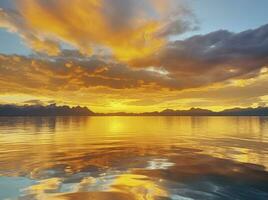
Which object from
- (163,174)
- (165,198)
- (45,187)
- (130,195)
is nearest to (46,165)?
(45,187)

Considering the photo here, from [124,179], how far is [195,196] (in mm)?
5395

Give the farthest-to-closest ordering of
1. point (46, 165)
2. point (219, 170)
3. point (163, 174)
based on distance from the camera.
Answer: point (46, 165)
point (219, 170)
point (163, 174)

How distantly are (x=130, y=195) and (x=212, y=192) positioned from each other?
409 centimetres

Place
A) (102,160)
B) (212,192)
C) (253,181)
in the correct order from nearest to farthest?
→ (212,192) → (253,181) → (102,160)

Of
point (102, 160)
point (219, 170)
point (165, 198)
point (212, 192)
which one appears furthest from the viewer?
point (102, 160)

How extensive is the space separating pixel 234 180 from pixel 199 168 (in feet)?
14.7

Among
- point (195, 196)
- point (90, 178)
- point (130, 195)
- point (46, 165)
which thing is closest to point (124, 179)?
point (90, 178)

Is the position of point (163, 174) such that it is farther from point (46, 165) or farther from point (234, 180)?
point (46, 165)

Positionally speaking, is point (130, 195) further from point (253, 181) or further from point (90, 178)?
point (253, 181)

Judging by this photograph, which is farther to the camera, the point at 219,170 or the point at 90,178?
the point at 219,170

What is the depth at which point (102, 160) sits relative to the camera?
25.9 meters

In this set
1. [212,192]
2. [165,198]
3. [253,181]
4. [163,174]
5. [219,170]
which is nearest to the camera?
[165,198]

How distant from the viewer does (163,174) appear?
19531 mm

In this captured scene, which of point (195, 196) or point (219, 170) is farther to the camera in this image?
point (219, 170)
